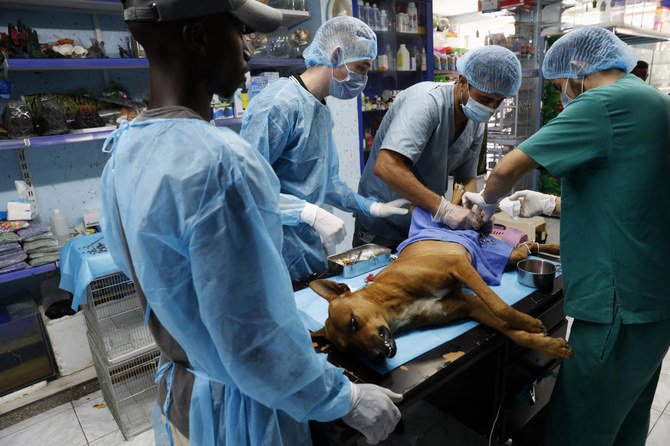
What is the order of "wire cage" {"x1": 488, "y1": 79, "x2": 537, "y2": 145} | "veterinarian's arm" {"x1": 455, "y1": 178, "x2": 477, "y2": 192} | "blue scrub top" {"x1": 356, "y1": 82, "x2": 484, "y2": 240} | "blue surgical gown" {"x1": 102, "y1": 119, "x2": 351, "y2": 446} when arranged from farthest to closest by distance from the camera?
"wire cage" {"x1": 488, "y1": 79, "x2": 537, "y2": 145} < "veterinarian's arm" {"x1": 455, "y1": 178, "x2": 477, "y2": 192} < "blue scrub top" {"x1": 356, "y1": 82, "x2": 484, "y2": 240} < "blue surgical gown" {"x1": 102, "y1": 119, "x2": 351, "y2": 446}

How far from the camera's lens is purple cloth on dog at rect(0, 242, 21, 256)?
2537 millimetres

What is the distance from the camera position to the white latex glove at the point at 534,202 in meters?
2.21

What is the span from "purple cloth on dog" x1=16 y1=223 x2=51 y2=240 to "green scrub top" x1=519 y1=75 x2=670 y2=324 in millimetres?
2832

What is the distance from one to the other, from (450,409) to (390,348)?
85 centimetres

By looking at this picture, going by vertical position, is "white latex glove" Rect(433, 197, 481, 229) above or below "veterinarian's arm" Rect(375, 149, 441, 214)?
below

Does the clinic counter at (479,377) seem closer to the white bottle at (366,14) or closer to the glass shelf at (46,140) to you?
the glass shelf at (46,140)

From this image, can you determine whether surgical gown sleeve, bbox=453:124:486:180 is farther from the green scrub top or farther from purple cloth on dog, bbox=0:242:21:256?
purple cloth on dog, bbox=0:242:21:256

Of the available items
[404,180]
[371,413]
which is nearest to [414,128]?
[404,180]

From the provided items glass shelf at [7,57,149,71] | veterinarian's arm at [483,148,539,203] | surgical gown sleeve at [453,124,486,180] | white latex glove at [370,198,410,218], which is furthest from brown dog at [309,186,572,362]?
glass shelf at [7,57,149,71]

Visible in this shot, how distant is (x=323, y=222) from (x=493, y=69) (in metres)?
1.15

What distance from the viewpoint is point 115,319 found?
261 cm

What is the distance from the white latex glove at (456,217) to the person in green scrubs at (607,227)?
36 centimetres

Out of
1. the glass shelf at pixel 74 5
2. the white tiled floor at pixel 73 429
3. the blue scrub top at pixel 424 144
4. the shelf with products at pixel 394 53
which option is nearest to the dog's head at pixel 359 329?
the blue scrub top at pixel 424 144

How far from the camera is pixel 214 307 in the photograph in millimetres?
750
